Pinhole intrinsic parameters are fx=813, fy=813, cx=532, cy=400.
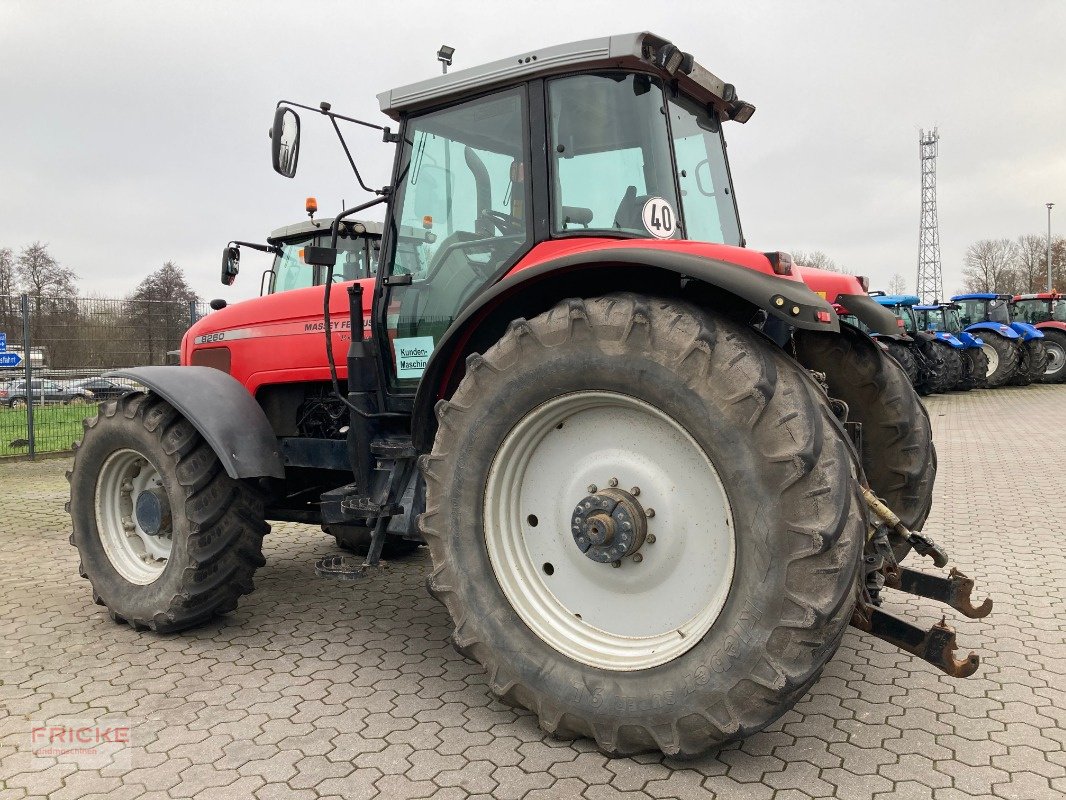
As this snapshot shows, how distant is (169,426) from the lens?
12.8 feet


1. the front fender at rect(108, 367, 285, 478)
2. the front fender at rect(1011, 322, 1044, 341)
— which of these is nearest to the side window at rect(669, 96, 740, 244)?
the front fender at rect(108, 367, 285, 478)

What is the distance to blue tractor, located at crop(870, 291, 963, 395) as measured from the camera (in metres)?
17.5

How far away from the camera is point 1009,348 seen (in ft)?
66.2

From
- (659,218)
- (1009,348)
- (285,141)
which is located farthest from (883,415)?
(1009,348)

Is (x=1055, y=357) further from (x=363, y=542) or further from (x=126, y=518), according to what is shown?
(x=126, y=518)

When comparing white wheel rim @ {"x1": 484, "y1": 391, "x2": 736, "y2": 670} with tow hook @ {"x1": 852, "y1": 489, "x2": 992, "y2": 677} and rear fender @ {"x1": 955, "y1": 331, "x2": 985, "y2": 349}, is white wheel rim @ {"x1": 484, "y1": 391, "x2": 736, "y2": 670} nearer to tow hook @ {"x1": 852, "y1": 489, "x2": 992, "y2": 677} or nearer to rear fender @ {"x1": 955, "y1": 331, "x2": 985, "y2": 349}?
tow hook @ {"x1": 852, "y1": 489, "x2": 992, "y2": 677}

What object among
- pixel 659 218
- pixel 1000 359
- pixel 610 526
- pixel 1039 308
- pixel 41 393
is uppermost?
pixel 1039 308

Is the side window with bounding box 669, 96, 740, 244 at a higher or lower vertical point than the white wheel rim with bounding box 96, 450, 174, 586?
higher

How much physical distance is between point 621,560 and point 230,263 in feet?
21.0

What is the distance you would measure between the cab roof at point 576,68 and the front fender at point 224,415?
156cm

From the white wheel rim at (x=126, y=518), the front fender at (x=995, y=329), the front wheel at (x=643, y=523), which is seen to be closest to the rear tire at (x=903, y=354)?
the front fender at (x=995, y=329)

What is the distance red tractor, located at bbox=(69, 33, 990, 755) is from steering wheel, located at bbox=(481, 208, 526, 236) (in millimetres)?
13

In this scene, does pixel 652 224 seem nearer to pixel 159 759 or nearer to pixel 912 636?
pixel 912 636

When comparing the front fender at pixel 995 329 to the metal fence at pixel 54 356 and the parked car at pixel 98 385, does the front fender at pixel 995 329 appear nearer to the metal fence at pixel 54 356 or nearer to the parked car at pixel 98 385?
the metal fence at pixel 54 356
